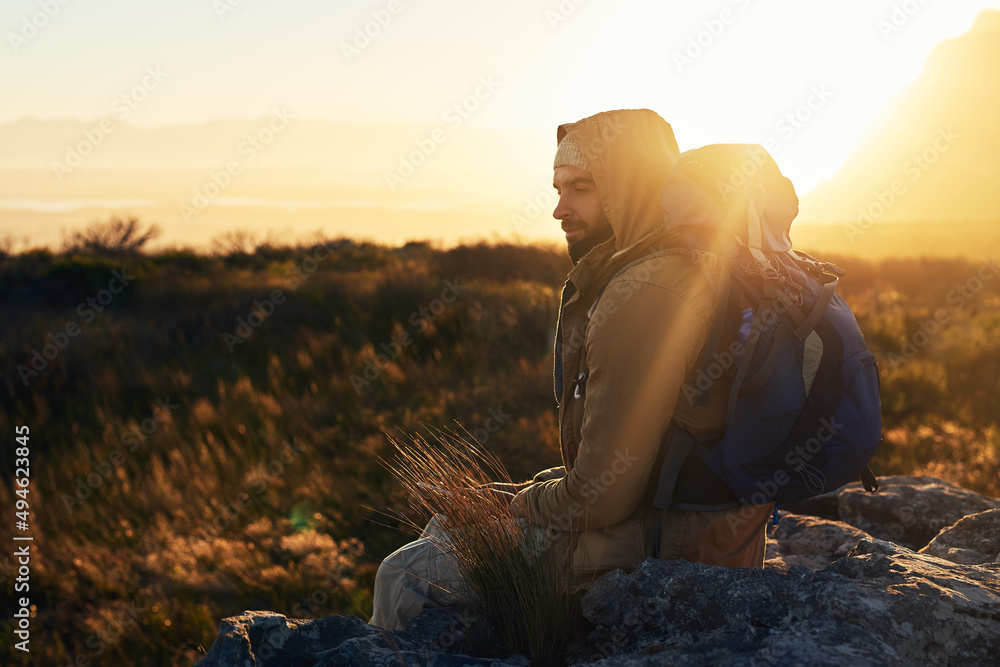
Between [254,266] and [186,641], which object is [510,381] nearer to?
[186,641]

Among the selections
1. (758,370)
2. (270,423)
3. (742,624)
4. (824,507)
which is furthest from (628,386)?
(270,423)

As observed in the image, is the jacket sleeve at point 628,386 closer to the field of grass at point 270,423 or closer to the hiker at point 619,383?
the hiker at point 619,383

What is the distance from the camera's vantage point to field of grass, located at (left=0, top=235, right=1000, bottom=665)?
184 inches

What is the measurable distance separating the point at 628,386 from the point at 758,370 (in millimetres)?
370

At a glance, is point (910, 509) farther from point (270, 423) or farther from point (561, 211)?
point (270, 423)

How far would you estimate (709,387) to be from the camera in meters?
1.84

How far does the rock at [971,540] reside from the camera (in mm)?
2438

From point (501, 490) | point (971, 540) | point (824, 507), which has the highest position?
point (501, 490)

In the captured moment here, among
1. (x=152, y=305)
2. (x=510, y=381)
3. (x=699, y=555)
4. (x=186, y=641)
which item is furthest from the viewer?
(x=152, y=305)

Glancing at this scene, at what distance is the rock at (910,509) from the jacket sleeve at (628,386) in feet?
6.83

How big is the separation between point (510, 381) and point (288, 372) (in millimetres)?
3816

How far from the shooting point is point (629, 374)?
1.80 m

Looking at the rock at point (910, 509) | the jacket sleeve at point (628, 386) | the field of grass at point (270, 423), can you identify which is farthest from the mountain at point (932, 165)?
the jacket sleeve at point (628, 386)

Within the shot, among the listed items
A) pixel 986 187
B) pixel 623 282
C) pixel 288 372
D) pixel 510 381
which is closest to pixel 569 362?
pixel 623 282
